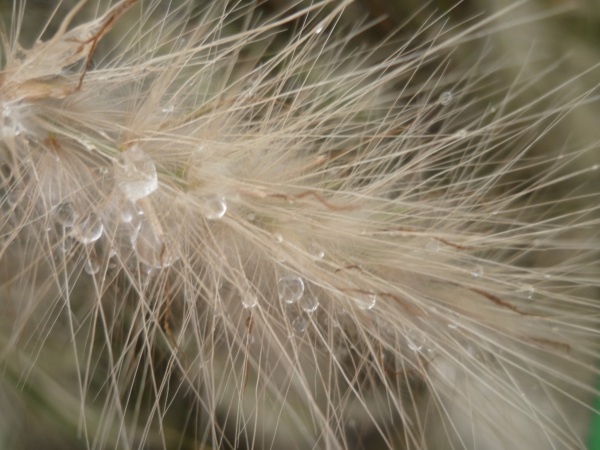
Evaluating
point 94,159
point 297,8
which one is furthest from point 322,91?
point 94,159

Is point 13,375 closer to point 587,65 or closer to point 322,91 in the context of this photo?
point 322,91

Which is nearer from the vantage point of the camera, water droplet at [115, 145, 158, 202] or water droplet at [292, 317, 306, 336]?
water droplet at [115, 145, 158, 202]

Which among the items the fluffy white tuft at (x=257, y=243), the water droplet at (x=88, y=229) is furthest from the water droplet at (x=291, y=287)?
the water droplet at (x=88, y=229)

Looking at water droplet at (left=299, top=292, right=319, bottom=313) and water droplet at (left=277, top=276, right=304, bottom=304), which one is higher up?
water droplet at (left=277, top=276, right=304, bottom=304)

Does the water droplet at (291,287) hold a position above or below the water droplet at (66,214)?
below

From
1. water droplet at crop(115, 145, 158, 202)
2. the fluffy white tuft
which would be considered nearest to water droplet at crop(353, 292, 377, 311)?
the fluffy white tuft

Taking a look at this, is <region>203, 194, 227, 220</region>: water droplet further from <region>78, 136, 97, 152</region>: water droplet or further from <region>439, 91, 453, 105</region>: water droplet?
<region>439, 91, 453, 105</region>: water droplet

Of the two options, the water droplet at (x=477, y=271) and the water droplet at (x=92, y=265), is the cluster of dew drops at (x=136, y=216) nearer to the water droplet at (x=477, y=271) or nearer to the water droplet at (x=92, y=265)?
the water droplet at (x=92, y=265)
